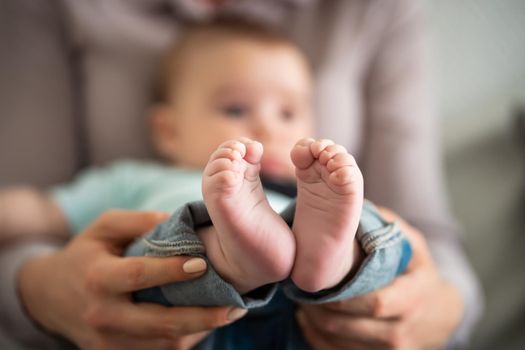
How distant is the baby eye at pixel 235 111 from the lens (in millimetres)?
649

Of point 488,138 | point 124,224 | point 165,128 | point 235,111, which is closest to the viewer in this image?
point 124,224

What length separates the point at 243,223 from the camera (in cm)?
33

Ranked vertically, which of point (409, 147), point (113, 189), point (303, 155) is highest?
point (303, 155)

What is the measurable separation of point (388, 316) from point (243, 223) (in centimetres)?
23

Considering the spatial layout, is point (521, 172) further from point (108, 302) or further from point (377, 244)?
point (108, 302)

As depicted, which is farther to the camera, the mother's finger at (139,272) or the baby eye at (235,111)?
the baby eye at (235,111)

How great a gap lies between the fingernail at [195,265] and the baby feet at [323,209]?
7 cm

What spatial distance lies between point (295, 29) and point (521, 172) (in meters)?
0.53

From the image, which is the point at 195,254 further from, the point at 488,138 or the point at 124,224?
the point at 488,138

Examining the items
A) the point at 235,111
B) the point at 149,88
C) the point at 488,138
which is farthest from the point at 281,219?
the point at 488,138

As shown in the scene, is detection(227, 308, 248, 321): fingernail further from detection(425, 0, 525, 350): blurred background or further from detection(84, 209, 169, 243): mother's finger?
detection(425, 0, 525, 350): blurred background

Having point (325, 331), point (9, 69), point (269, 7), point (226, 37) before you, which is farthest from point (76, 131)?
point (325, 331)

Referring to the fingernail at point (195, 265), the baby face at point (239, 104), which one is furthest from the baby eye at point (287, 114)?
the fingernail at point (195, 265)

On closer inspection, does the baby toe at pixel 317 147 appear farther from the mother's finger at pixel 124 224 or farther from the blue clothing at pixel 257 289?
the mother's finger at pixel 124 224
